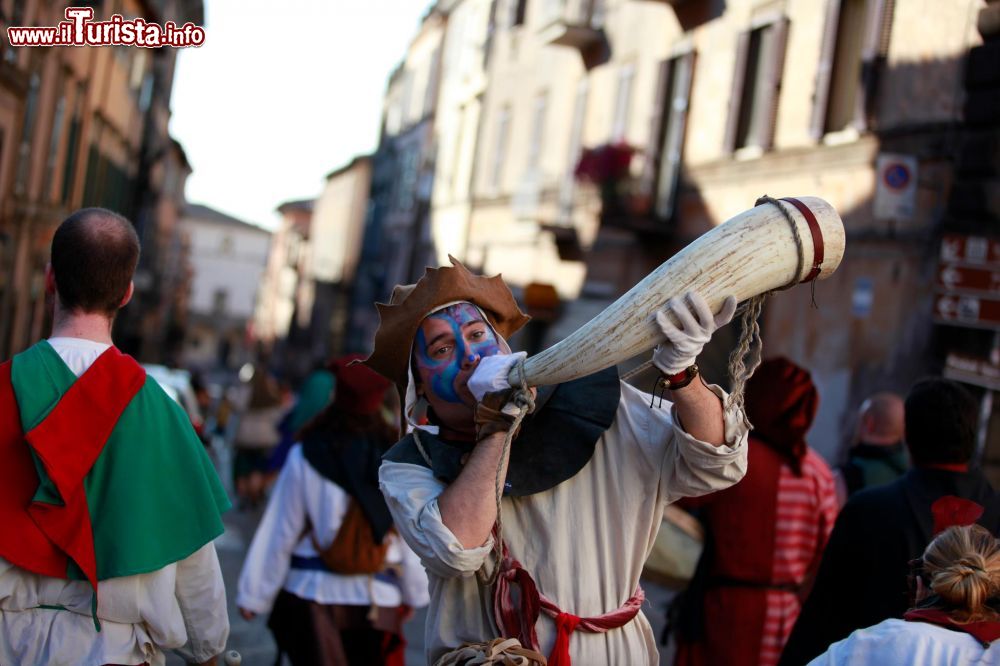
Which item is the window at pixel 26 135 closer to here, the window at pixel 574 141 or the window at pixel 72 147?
the window at pixel 72 147

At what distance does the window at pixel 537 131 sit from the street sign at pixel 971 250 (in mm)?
12751

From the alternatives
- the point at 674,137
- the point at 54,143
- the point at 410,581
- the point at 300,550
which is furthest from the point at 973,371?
the point at 54,143

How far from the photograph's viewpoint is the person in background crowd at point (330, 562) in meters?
5.16

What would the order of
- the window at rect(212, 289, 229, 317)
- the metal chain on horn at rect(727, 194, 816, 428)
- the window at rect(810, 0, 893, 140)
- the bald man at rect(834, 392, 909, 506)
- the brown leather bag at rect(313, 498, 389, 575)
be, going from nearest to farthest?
the metal chain on horn at rect(727, 194, 816, 428), the brown leather bag at rect(313, 498, 389, 575), the bald man at rect(834, 392, 909, 506), the window at rect(810, 0, 893, 140), the window at rect(212, 289, 229, 317)

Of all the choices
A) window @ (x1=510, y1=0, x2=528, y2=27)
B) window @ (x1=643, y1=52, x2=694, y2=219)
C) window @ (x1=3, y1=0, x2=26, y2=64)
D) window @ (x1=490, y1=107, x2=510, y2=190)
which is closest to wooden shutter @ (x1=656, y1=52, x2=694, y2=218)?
window @ (x1=643, y1=52, x2=694, y2=219)

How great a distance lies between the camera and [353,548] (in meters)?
5.16

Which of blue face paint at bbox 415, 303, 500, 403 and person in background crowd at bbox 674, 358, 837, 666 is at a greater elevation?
blue face paint at bbox 415, 303, 500, 403

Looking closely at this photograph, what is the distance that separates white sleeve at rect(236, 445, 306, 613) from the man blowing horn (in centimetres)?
231

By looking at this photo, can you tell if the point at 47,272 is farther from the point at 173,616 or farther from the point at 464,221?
the point at 464,221

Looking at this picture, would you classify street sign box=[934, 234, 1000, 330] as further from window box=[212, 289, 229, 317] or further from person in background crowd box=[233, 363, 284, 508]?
window box=[212, 289, 229, 317]

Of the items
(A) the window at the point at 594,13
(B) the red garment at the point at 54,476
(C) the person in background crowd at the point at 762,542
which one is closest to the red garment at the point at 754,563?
(C) the person in background crowd at the point at 762,542

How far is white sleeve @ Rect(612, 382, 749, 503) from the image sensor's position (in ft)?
8.70

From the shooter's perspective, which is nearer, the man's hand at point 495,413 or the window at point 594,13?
the man's hand at point 495,413

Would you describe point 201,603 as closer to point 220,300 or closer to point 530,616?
point 530,616
